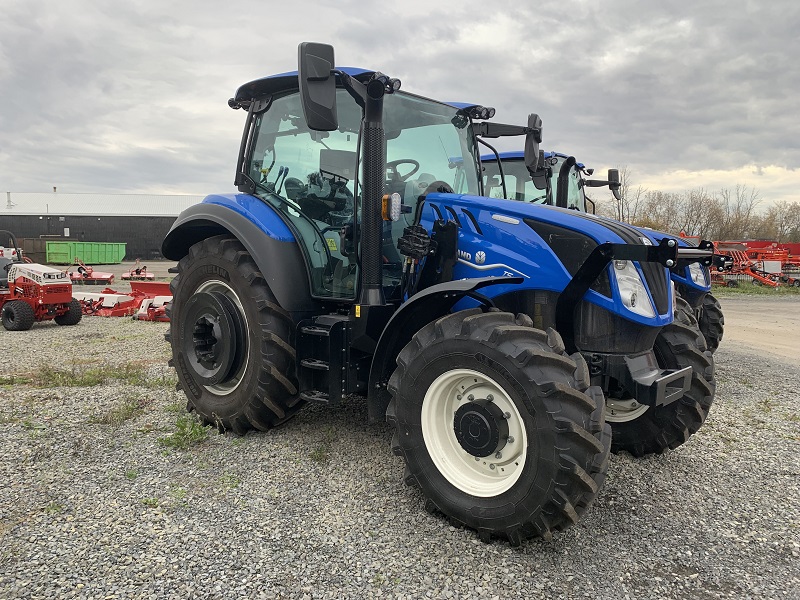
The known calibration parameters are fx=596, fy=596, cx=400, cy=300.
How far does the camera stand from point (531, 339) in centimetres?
286

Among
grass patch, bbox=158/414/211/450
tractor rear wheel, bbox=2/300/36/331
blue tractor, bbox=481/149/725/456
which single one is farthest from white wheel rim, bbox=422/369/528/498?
tractor rear wheel, bbox=2/300/36/331

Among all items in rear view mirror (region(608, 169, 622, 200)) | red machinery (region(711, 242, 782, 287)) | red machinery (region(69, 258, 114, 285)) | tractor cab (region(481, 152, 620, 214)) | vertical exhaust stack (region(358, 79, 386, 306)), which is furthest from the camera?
red machinery (region(711, 242, 782, 287))

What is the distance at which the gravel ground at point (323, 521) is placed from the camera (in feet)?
8.54

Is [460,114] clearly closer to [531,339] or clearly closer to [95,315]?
[531,339]

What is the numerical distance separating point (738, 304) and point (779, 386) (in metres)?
11.1

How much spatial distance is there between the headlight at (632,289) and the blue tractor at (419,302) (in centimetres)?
1

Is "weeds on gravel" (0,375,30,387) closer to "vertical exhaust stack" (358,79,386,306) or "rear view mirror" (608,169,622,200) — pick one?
"vertical exhaust stack" (358,79,386,306)

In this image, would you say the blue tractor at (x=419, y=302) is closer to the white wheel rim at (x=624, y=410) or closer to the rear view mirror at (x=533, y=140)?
the rear view mirror at (x=533, y=140)

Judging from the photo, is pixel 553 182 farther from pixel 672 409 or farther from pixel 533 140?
pixel 672 409

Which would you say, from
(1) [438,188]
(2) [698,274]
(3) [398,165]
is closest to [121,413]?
(3) [398,165]

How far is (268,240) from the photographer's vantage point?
13.4ft

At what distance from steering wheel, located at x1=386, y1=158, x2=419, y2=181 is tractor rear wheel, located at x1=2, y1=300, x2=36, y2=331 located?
28.2 feet

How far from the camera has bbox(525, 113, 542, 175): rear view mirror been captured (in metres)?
4.64

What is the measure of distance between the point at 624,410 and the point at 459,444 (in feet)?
5.07
